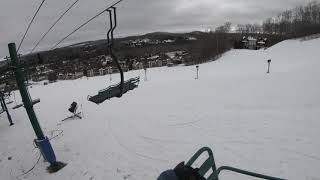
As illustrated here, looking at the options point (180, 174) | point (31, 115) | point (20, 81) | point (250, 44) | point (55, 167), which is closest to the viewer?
A: point (180, 174)

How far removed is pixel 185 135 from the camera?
8.54m

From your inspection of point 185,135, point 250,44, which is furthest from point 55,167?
point 250,44

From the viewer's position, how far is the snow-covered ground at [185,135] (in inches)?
259

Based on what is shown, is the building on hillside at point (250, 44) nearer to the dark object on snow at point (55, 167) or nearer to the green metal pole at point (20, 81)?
the dark object on snow at point (55, 167)

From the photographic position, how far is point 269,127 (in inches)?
326

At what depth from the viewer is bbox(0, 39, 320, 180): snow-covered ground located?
658 centimetres

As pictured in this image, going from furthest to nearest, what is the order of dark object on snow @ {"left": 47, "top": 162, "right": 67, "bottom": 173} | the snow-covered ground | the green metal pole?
dark object on snow @ {"left": 47, "top": 162, "right": 67, "bottom": 173}, the green metal pole, the snow-covered ground

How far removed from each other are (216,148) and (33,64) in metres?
6.34

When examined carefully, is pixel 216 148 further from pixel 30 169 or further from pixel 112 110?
pixel 112 110

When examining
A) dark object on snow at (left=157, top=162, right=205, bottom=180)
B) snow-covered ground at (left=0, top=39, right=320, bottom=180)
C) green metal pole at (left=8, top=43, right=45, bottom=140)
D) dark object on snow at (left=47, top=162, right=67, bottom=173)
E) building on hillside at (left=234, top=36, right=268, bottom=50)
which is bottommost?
dark object on snow at (left=47, top=162, right=67, bottom=173)

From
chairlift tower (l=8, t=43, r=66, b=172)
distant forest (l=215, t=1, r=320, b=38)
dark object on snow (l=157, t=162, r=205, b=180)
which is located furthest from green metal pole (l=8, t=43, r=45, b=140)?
distant forest (l=215, t=1, r=320, b=38)

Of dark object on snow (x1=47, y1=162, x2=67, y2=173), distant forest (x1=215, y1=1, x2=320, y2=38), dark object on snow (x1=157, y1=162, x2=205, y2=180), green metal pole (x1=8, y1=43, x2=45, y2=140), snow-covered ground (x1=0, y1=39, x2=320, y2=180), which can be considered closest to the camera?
dark object on snow (x1=157, y1=162, x2=205, y2=180)

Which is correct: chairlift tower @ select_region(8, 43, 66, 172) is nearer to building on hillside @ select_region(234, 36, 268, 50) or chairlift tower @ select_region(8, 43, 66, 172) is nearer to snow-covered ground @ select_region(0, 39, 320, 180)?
snow-covered ground @ select_region(0, 39, 320, 180)

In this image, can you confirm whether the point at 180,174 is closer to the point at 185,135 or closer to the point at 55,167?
the point at 185,135
